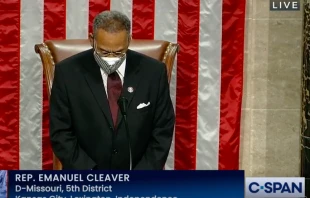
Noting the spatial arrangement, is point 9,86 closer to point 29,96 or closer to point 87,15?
point 29,96

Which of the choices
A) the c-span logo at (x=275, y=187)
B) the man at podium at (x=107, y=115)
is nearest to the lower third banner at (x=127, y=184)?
the c-span logo at (x=275, y=187)

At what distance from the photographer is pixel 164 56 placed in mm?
3691

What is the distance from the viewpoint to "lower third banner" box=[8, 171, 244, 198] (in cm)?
167

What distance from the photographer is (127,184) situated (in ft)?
5.54

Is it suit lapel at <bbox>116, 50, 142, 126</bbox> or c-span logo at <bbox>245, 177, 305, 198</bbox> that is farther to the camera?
suit lapel at <bbox>116, 50, 142, 126</bbox>

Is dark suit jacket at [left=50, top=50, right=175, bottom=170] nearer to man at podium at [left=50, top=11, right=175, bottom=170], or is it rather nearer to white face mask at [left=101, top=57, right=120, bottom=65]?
man at podium at [left=50, top=11, right=175, bottom=170]

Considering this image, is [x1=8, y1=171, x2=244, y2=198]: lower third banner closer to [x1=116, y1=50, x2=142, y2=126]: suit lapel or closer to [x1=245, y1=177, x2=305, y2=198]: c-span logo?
[x1=245, y1=177, x2=305, y2=198]: c-span logo

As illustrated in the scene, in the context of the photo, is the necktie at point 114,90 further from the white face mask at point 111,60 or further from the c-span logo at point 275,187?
the c-span logo at point 275,187

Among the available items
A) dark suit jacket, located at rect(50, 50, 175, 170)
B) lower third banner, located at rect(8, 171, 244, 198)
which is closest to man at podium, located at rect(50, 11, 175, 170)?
dark suit jacket, located at rect(50, 50, 175, 170)

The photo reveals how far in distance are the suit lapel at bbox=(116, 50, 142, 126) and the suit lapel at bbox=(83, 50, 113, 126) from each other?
0.07m

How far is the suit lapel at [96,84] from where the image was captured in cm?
297

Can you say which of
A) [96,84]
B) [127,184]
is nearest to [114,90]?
[96,84]

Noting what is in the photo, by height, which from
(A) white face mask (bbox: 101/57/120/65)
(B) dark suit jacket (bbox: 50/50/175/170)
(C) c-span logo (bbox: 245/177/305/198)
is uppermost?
(A) white face mask (bbox: 101/57/120/65)

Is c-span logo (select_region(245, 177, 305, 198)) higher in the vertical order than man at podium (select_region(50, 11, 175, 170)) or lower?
lower
